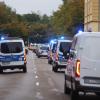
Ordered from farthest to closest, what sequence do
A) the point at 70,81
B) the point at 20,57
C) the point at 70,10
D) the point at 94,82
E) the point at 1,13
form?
the point at 1,13, the point at 70,10, the point at 20,57, the point at 70,81, the point at 94,82

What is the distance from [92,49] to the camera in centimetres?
1717

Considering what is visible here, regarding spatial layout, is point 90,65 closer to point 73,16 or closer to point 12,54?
point 12,54

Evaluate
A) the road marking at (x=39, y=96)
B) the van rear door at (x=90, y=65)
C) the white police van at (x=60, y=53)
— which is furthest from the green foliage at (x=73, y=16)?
the van rear door at (x=90, y=65)

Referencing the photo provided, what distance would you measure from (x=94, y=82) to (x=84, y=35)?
1432mm

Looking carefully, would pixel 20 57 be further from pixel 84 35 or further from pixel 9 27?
pixel 9 27

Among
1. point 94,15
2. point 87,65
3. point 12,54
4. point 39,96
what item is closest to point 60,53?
point 12,54

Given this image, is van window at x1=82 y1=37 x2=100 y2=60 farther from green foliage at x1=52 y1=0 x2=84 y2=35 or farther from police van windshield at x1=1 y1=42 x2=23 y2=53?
green foliage at x1=52 y1=0 x2=84 y2=35

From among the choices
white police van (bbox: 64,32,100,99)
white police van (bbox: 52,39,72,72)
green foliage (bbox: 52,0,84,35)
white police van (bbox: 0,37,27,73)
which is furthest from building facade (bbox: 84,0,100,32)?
white police van (bbox: 64,32,100,99)

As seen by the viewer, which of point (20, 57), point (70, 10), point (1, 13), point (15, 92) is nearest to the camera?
point (15, 92)

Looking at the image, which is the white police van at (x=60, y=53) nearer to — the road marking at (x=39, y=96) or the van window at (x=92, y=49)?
the road marking at (x=39, y=96)

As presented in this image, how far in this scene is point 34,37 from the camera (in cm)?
19912

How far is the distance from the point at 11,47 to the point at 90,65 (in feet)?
68.3

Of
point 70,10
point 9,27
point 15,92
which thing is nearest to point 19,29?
point 9,27

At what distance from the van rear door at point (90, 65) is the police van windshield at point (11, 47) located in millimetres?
20416
